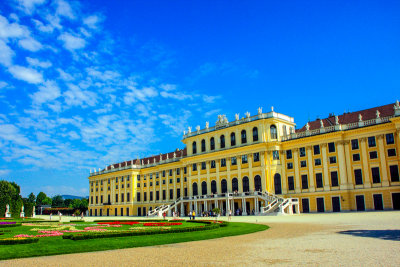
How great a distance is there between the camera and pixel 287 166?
59.5 meters

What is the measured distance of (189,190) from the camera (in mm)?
71938

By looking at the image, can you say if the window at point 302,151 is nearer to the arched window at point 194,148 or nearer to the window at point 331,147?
the window at point 331,147

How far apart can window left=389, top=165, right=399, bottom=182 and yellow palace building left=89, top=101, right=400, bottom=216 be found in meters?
0.12

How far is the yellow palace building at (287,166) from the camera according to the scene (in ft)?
164

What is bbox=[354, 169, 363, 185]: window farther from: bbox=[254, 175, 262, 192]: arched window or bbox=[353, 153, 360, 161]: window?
bbox=[254, 175, 262, 192]: arched window

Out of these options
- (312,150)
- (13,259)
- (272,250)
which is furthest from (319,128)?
(13,259)

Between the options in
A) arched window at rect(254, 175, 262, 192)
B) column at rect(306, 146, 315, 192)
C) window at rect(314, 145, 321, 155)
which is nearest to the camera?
column at rect(306, 146, 315, 192)

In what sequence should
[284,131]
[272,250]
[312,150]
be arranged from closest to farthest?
[272,250]
[312,150]
[284,131]

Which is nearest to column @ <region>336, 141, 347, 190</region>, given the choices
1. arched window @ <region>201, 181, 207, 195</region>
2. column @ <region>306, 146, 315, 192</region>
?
column @ <region>306, 146, 315, 192</region>

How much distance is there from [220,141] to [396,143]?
29957 mm

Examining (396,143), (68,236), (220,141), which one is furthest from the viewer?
(220,141)

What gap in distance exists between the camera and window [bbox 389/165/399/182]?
48250 mm

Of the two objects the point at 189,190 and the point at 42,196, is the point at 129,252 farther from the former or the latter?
the point at 42,196

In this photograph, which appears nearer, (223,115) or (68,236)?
(68,236)
